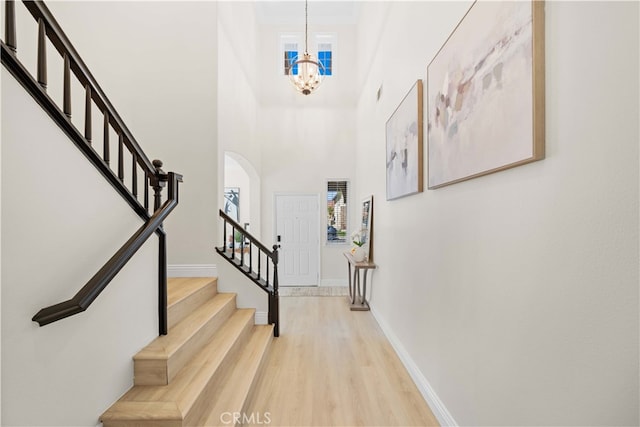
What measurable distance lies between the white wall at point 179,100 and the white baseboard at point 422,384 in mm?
2375

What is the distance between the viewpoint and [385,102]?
409cm

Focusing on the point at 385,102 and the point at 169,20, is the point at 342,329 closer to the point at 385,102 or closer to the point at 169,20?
the point at 385,102

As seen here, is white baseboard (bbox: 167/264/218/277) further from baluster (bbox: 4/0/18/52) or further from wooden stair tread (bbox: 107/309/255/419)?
baluster (bbox: 4/0/18/52)

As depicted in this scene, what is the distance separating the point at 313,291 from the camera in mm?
6227

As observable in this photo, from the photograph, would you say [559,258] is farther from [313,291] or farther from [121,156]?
[313,291]

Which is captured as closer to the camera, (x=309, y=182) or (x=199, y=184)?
(x=199, y=184)

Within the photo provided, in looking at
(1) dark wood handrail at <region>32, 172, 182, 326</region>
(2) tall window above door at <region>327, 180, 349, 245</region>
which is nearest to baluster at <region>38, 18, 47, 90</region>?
(1) dark wood handrail at <region>32, 172, 182, 326</region>

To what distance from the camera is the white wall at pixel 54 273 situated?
3.97ft

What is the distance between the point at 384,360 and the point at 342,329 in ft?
3.27

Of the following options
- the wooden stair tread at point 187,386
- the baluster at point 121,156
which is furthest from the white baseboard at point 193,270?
the baluster at point 121,156

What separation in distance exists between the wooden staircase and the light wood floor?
0.75 feet

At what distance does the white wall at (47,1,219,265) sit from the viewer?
3842 millimetres

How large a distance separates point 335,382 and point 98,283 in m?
2.09

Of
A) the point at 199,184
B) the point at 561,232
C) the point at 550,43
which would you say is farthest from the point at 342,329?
the point at 550,43
